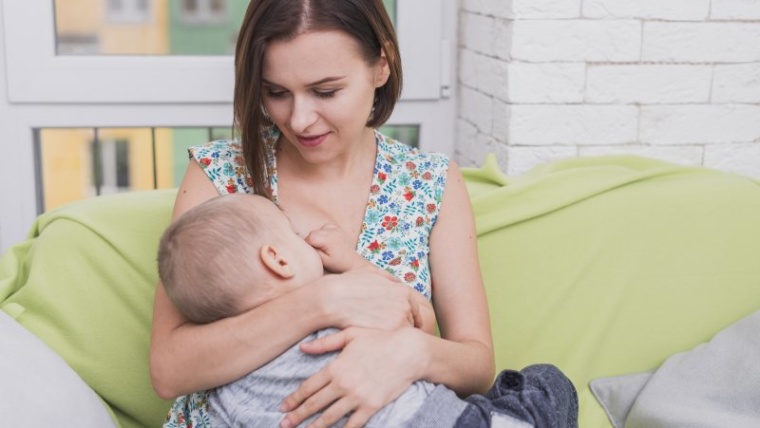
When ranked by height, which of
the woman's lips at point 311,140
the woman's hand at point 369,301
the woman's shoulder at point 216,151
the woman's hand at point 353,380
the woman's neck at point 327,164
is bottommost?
the woman's hand at point 353,380

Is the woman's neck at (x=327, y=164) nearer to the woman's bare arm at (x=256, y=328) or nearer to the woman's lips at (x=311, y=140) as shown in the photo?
the woman's lips at (x=311, y=140)

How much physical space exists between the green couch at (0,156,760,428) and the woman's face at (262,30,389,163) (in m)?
0.46

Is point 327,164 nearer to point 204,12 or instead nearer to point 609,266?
point 609,266

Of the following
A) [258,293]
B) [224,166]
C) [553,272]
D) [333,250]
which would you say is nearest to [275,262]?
[258,293]

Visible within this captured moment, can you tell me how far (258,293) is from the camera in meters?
1.42

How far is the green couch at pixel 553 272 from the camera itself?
182 centimetres

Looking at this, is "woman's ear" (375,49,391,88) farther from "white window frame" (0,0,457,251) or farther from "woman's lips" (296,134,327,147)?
"white window frame" (0,0,457,251)

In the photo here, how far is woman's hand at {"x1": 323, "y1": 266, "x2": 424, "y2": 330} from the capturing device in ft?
4.72

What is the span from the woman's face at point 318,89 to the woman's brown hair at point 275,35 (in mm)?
14

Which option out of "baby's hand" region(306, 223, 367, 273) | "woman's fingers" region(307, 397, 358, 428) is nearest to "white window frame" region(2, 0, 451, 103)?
"baby's hand" region(306, 223, 367, 273)

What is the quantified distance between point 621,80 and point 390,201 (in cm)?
82

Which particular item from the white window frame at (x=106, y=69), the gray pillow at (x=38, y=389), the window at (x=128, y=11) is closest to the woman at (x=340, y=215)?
the gray pillow at (x=38, y=389)

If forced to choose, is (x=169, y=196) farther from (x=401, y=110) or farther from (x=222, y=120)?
(x=401, y=110)

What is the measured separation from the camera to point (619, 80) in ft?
7.64
